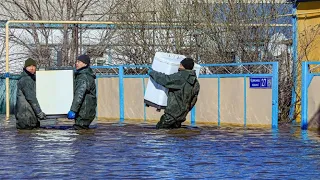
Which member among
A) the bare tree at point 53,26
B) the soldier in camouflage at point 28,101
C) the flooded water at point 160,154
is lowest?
the flooded water at point 160,154

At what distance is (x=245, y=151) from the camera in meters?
16.2

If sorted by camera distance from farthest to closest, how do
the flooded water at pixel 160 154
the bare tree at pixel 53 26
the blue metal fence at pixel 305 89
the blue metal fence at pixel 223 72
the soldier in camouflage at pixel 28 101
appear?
the bare tree at pixel 53 26 < the blue metal fence at pixel 223 72 < the blue metal fence at pixel 305 89 < the soldier in camouflage at pixel 28 101 < the flooded water at pixel 160 154

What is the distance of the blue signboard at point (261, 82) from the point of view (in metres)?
23.1

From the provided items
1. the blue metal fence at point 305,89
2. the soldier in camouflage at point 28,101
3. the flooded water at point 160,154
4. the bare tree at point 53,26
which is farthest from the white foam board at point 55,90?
the bare tree at point 53,26

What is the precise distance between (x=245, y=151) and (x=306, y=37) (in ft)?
33.4

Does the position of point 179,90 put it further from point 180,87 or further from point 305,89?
point 305,89

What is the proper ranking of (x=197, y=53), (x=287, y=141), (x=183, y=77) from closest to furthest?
(x=287, y=141) < (x=183, y=77) < (x=197, y=53)

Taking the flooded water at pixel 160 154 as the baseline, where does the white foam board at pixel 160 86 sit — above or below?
above

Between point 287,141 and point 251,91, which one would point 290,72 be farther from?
point 287,141

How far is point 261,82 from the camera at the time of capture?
23.3 m

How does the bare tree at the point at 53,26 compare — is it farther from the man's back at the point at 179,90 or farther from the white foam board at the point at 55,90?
the man's back at the point at 179,90

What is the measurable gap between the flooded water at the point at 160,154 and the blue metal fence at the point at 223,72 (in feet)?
5.32

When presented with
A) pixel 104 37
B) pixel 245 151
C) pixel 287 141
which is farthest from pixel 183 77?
pixel 104 37

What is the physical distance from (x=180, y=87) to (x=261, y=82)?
12.0 feet
